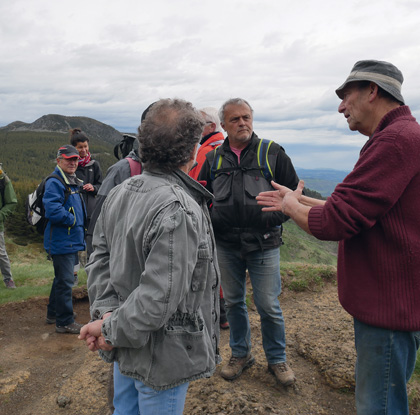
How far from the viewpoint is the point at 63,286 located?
632 centimetres

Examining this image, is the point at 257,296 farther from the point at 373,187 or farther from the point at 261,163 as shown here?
the point at 373,187

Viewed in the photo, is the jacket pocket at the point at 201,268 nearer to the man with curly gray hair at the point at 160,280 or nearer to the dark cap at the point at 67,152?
the man with curly gray hair at the point at 160,280

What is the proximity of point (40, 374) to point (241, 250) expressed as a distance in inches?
127

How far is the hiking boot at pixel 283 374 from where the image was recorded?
14.2ft

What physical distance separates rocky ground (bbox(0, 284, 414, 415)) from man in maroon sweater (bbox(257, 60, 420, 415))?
5.35 feet

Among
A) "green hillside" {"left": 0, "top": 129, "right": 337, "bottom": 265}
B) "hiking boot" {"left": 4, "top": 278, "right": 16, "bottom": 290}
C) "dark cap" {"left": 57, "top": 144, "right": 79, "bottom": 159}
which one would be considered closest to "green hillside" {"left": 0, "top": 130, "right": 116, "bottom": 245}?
"green hillside" {"left": 0, "top": 129, "right": 337, "bottom": 265}

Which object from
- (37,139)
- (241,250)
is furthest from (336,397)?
(37,139)

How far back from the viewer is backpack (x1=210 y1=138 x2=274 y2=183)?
433 centimetres

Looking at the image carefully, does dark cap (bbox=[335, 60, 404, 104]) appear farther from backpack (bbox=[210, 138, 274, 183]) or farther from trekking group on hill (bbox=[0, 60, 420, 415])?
backpack (bbox=[210, 138, 274, 183])

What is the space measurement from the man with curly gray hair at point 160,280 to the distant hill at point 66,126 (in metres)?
166

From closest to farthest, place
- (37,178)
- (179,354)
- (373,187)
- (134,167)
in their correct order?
(179,354) < (373,187) < (134,167) < (37,178)

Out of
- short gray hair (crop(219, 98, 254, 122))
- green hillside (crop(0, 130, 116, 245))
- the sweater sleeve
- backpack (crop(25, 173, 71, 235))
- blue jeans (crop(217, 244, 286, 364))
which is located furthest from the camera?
green hillside (crop(0, 130, 116, 245))

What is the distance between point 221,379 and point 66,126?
184 meters

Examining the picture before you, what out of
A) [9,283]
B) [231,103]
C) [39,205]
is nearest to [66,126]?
[9,283]
